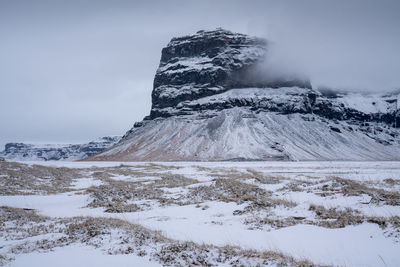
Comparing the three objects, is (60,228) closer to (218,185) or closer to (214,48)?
(218,185)

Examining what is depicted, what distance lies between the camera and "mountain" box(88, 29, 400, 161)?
130m

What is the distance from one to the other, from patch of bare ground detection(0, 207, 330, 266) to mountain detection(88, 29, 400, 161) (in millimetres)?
103968

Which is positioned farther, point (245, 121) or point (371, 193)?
point (245, 121)

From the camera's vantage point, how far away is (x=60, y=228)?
12.3 meters

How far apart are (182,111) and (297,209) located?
517ft

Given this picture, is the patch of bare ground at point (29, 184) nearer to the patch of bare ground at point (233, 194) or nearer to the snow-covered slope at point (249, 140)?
the patch of bare ground at point (233, 194)

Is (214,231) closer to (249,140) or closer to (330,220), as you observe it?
(330,220)

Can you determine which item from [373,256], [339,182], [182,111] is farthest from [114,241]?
[182,111]

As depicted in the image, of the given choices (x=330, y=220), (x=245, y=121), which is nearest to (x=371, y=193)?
(x=330, y=220)

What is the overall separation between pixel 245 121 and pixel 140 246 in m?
140

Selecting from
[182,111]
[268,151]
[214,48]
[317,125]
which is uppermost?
[214,48]

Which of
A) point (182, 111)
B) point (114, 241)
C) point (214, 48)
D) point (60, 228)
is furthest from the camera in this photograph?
point (214, 48)

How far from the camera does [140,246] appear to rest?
30.6ft

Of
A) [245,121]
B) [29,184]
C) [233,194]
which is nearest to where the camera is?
[233,194]
